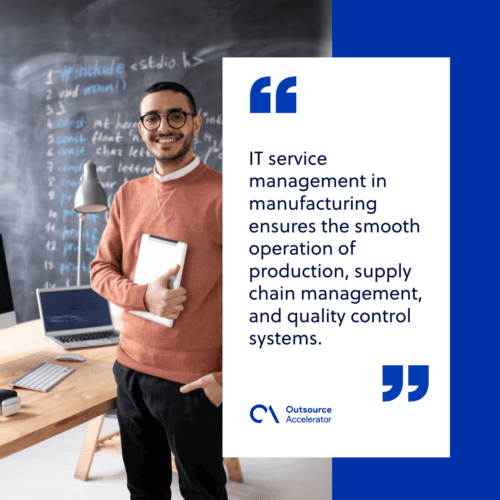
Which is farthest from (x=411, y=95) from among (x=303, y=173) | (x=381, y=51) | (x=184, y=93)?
(x=184, y=93)

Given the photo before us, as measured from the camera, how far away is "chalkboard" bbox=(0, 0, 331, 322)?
267 centimetres

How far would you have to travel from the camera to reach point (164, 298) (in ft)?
4.00

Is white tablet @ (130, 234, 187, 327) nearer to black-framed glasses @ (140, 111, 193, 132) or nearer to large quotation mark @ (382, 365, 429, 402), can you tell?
black-framed glasses @ (140, 111, 193, 132)

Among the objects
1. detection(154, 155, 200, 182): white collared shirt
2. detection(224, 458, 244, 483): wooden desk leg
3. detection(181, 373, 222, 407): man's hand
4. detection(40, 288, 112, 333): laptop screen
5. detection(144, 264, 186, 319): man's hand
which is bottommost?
detection(224, 458, 244, 483): wooden desk leg

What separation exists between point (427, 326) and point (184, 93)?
927mm

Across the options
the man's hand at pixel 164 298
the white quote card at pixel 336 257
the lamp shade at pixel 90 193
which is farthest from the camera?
the lamp shade at pixel 90 193

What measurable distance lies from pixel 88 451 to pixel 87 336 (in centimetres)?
60

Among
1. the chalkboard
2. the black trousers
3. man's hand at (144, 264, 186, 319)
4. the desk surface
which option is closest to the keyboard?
the desk surface

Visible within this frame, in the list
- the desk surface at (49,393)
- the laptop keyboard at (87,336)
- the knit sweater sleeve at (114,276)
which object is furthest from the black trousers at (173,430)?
the laptop keyboard at (87,336)

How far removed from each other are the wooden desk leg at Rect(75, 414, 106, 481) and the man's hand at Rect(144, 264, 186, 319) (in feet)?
3.99

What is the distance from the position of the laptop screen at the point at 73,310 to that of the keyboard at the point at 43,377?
0.38 metres

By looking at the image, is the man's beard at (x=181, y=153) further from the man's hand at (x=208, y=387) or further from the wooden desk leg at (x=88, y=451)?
the wooden desk leg at (x=88, y=451)

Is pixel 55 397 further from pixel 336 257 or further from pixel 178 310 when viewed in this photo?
pixel 336 257

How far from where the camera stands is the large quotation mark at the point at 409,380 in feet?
2.69
